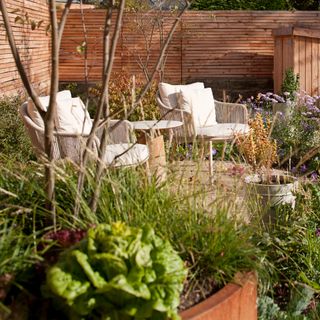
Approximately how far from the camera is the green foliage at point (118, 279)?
1.66 metres

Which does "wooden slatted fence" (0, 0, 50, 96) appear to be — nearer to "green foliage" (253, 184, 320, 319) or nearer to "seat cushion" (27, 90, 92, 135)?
"seat cushion" (27, 90, 92, 135)

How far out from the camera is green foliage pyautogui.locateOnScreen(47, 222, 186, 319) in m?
1.66

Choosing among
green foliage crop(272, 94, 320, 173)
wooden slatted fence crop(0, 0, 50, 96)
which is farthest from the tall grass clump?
wooden slatted fence crop(0, 0, 50, 96)

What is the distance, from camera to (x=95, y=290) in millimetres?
1685

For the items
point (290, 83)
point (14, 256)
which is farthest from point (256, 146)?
point (290, 83)

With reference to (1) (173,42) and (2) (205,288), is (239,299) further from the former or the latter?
(1) (173,42)

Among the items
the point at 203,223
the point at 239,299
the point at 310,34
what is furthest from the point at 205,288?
the point at 310,34

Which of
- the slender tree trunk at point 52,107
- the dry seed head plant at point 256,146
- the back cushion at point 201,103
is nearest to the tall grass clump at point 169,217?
the slender tree trunk at point 52,107

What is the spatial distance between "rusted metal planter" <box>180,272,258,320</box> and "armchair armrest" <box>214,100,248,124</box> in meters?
4.83

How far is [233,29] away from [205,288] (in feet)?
36.5

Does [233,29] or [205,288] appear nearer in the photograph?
[205,288]

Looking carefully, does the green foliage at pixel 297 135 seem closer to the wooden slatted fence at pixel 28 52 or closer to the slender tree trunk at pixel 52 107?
the wooden slatted fence at pixel 28 52

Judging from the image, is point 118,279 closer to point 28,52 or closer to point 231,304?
point 231,304

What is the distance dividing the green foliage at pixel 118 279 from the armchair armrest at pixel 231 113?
17.0 ft
